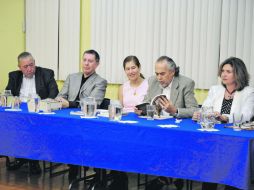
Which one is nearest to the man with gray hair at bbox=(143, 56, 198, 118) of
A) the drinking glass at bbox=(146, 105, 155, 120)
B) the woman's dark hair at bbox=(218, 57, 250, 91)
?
the drinking glass at bbox=(146, 105, 155, 120)

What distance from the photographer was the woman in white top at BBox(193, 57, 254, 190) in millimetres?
3533

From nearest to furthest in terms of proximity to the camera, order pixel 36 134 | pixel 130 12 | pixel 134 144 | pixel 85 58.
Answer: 1. pixel 134 144
2. pixel 36 134
3. pixel 85 58
4. pixel 130 12

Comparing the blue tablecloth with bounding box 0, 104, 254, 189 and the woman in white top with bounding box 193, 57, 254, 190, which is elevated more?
the woman in white top with bounding box 193, 57, 254, 190

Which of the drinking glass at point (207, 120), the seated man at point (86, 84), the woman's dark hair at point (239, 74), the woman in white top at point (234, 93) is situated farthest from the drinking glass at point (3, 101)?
the woman's dark hair at point (239, 74)

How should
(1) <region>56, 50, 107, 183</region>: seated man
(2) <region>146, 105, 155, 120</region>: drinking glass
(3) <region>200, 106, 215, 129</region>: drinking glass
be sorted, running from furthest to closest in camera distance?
(1) <region>56, 50, 107, 183</region>: seated man
(2) <region>146, 105, 155, 120</region>: drinking glass
(3) <region>200, 106, 215, 129</region>: drinking glass

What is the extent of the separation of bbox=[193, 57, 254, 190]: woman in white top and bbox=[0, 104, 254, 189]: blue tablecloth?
0.44m

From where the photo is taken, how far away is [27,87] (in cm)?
493

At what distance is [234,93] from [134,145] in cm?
108

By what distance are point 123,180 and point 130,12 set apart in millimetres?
2467

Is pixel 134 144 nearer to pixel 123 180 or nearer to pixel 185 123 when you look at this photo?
pixel 185 123

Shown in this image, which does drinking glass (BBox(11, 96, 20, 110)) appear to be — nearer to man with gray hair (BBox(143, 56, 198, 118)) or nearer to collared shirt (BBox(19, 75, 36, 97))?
collared shirt (BBox(19, 75, 36, 97))

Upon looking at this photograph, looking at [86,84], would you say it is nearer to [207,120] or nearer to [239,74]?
[239,74]

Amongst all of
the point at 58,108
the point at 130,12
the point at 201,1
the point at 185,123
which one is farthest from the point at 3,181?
the point at 201,1

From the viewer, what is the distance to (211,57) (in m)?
5.15
